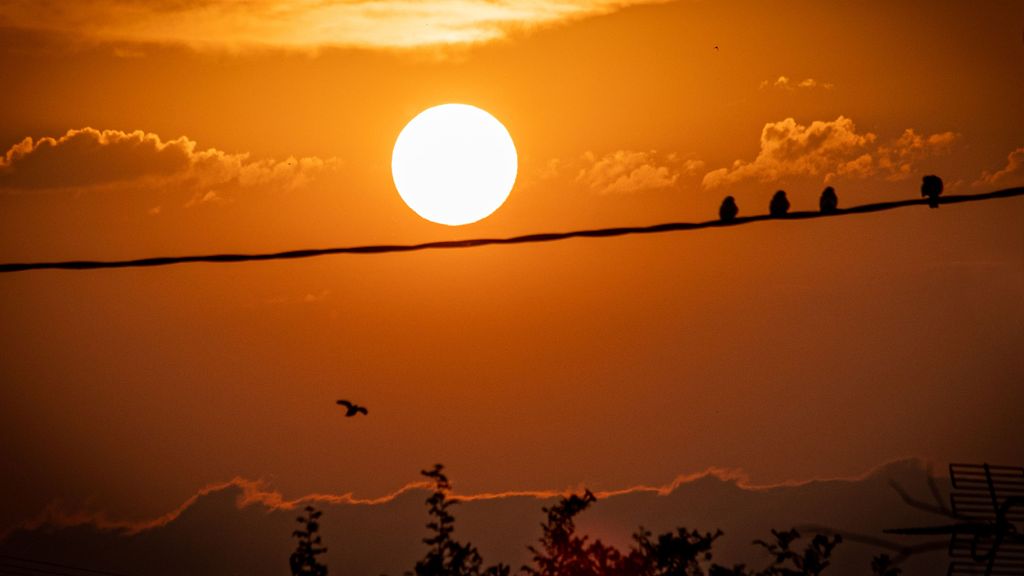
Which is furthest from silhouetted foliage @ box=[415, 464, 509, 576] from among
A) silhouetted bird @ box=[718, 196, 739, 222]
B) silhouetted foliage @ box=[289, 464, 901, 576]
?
silhouetted bird @ box=[718, 196, 739, 222]

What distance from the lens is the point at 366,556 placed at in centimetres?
1652

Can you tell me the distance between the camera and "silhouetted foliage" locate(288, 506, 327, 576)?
13039 millimetres

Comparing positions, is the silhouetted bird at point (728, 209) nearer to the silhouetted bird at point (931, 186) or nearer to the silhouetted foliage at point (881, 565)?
the silhouetted bird at point (931, 186)

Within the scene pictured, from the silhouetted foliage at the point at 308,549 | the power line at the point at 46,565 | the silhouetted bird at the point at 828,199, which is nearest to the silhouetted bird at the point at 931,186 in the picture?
the silhouetted bird at the point at 828,199

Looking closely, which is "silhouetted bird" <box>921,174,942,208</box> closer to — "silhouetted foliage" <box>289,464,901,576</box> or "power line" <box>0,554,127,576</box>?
"silhouetted foliage" <box>289,464,901,576</box>

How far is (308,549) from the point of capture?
13.2 m

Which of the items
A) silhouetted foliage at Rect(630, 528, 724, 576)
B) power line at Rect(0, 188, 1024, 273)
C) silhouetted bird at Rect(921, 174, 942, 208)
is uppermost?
silhouetted bird at Rect(921, 174, 942, 208)

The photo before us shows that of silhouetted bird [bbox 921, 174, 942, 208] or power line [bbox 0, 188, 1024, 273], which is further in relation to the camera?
silhouetted bird [bbox 921, 174, 942, 208]

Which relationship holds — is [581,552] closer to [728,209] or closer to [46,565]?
[728,209]

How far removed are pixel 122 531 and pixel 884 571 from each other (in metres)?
12.5

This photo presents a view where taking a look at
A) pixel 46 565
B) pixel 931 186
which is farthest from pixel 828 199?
pixel 46 565

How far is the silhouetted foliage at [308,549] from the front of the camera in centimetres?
1304

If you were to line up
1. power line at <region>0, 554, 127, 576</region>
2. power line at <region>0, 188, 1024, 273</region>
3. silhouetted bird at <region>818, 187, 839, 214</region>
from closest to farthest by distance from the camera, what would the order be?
power line at <region>0, 188, 1024, 273</region>, silhouetted bird at <region>818, 187, 839, 214</region>, power line at <region>0, 554, 127, 576</region>

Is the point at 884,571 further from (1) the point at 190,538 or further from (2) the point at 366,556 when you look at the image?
(1) the point at 190,538
